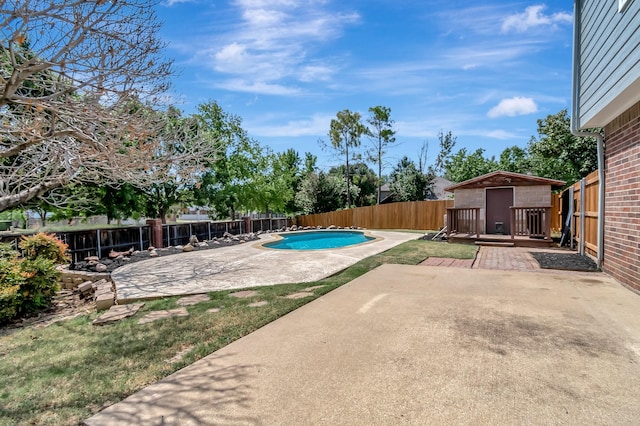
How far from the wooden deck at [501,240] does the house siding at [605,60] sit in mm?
4896

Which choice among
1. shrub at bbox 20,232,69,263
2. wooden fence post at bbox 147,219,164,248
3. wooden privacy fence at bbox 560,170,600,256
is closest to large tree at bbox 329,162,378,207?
wooden fence post at bbox 147,219,164,248

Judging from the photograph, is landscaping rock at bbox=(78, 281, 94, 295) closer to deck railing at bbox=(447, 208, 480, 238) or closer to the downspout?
the downspout

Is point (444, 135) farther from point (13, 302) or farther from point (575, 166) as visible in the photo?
point (13, 302)

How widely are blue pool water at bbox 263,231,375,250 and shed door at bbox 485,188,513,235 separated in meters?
4.86

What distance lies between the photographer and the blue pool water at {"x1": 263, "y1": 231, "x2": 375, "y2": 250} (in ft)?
48.3

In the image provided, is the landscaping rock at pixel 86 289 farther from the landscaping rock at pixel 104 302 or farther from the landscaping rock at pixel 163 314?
the landscaping rock at pixel 163 314

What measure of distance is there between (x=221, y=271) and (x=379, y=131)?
73.6 feet

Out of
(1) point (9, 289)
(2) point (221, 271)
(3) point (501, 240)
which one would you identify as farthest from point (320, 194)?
(1) point (9, 289)

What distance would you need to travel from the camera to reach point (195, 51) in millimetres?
7301

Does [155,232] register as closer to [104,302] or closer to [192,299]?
[104,302]

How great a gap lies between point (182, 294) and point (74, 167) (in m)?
2.83

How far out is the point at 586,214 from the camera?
7125mm

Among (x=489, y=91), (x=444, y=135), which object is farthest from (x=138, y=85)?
(x=444, y=135)

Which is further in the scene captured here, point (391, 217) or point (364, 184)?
point (364, 184)
